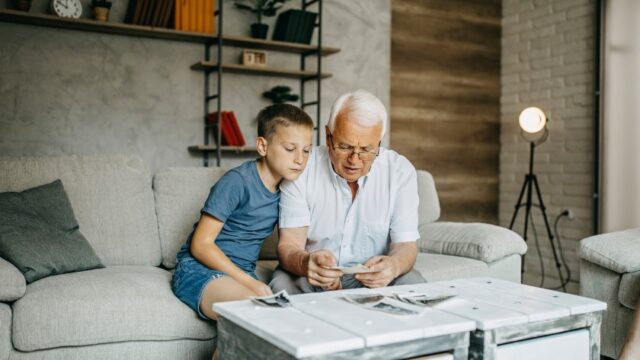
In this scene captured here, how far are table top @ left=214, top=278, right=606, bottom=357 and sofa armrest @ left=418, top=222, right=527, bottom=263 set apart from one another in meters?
0.97

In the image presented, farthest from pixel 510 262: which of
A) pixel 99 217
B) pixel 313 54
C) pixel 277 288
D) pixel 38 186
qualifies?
pixel 313 54

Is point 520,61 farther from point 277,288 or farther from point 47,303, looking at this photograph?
point 47,303

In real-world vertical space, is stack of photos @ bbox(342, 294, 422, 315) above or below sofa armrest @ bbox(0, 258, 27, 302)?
above

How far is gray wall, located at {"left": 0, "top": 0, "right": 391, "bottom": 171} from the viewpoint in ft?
12.5

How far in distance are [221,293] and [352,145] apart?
2.06 feet

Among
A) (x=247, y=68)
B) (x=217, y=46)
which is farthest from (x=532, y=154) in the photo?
(x=217, y=46)

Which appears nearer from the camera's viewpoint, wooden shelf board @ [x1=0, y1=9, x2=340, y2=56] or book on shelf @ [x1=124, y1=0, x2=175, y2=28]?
wooden shelf board @ [x1=0, y1=9, x2=340, y2=56]

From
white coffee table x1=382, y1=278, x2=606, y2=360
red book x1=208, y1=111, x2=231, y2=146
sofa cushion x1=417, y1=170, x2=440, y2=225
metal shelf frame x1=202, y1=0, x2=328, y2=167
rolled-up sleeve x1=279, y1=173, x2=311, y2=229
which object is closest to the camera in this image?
white coffee table x1=382, y1=278, x2=606, y2=360

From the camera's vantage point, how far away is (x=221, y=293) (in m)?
1.87

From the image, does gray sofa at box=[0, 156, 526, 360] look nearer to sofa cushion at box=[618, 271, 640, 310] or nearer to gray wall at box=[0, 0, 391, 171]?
sofa cushion at box=[618, 271, 640, 310]

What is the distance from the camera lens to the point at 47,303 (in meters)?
1.93

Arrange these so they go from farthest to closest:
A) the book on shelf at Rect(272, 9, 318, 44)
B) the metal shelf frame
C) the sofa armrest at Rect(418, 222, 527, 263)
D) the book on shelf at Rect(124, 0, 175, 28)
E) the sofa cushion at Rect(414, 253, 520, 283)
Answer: the book on shelf at Rect(272, 9, 318, 44) < the metal shelf frame < the book on shelf at Rect(124, 0, 175, 28) < the sofa armrest at Rect(418, 222, 527, 263) < the sofa cushion at Rect(414, 253, 520, 283)

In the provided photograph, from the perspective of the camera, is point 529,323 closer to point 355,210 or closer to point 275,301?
point 275,301

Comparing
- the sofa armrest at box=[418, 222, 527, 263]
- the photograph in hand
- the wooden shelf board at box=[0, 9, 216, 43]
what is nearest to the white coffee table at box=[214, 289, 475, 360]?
the photograph in hand
